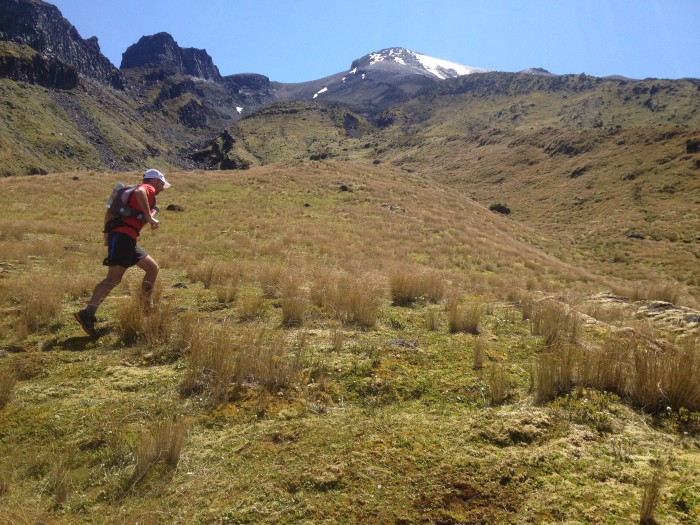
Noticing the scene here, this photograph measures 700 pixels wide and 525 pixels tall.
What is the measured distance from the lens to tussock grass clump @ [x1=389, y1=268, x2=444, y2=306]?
7736 mm

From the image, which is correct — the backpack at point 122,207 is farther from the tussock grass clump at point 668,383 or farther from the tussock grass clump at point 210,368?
the tussock grass clump at point 668,383

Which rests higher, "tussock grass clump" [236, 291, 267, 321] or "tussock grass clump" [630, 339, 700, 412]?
"tussock grass clump" [630, 339, 700, 412]

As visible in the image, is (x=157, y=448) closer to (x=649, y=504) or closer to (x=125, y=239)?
(x=649, y=504)

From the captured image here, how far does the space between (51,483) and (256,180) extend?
31.3 metres

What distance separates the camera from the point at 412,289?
25.8 feet

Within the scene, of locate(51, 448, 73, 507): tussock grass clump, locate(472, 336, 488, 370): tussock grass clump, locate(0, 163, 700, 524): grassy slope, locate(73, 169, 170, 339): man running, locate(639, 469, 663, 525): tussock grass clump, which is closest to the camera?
locate(639, 469, 663, 525): tussock grass clump

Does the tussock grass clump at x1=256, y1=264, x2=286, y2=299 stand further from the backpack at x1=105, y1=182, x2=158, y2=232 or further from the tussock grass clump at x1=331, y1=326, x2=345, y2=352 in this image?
the tussock grass clump at x1=331, y1=326, x2=345, y2=352

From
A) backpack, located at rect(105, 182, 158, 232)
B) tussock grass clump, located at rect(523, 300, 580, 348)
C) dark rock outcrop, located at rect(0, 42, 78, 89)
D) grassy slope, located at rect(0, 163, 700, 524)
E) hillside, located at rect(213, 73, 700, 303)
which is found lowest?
grassy slope, located at rect(0, 163, 700, 524)

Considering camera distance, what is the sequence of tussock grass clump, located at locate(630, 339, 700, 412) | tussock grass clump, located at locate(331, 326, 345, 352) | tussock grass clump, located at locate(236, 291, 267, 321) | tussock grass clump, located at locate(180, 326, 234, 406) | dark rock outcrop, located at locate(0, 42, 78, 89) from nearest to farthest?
tussock grass clump, located at locate(630, 339, 700, 412)
tussock grass clump, located at locate(180, 326, 234, 406)
tussock grass clump, located at locate(331, 326, 345, 352)
tussock grass clump, located at locate(236, 291, 267, 321)
dark rock outcrop, located at locate(0, 42, 78, 89)

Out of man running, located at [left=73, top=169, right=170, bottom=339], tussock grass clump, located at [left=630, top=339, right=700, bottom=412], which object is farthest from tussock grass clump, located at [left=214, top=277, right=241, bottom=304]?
tussock grass clump, located at [left=630, top=339, right=700, bottom=412]

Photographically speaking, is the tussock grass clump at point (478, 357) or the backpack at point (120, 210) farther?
the backpack at point (120, 210)

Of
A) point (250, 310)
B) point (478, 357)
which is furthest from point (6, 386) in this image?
point (478, 357)

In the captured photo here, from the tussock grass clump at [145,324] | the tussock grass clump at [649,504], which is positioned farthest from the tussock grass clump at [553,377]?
the tussock grass clump at [145,324]

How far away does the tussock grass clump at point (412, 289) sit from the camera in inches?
305
